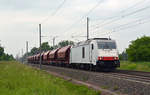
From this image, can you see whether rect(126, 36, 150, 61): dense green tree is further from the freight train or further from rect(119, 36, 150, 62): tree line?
the freight train

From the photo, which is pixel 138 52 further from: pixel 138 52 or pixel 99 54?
pixel 99 54

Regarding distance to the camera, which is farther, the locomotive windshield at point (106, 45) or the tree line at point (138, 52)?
the tree line at point (138, 52)

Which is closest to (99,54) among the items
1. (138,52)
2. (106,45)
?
(106,45)

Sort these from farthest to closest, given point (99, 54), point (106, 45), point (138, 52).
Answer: point (138, 52) → point (106, 45) → point (99, 54)

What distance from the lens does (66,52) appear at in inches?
1336

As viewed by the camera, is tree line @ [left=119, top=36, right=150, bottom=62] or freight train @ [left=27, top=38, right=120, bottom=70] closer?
freight train @ [left=27, top=38, right=120, bottom=70]

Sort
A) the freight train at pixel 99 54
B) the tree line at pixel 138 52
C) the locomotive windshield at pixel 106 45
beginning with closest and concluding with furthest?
the freight train at pixel 99 54 < the locomotive windshield at pixel 106 45 < the tree line at pixel 138 52

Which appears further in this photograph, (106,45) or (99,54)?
(106,45)

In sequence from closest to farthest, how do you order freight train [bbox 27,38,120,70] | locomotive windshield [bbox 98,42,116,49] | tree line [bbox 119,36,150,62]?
freight train [bbox 27,38,120,70] → locomotive windshield [bbox 98,42,116,49] → tree line [bbox 119,36,150,62]

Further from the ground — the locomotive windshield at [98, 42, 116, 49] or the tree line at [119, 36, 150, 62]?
the tree line at [119, 36, 150, 62]

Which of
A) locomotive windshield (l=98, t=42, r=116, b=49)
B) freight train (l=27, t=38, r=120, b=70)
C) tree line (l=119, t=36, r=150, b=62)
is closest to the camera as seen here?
freight train (l=27, t=38, r=120, b=70)

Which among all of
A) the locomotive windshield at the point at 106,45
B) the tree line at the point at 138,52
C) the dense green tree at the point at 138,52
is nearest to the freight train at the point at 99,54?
the locomotive windshield at the point at 106,45

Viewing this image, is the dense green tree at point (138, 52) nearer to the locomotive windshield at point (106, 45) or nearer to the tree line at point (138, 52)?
the tree line at point (138, 52)

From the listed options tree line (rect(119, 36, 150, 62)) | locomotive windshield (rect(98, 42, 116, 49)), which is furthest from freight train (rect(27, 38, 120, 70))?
tree line (rect(119, 36, 150, 62))
